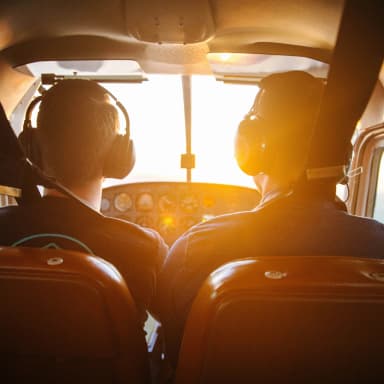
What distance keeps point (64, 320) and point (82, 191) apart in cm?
59

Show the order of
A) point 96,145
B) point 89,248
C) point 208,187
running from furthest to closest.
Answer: point 208,187
point 96,145
point 89,248

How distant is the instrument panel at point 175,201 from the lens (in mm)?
2463

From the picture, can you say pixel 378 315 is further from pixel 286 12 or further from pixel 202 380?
pixel 286 12

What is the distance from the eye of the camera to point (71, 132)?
1.20 meters

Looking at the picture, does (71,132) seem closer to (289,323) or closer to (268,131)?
(268,131)

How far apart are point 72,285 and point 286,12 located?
1230 millimetres

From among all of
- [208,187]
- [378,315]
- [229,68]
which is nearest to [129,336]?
[378,315]

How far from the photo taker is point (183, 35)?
1442 mm

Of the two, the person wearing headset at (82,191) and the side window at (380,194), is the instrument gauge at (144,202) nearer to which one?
the person wearing headset at (82,191)

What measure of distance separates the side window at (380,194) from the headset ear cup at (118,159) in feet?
4.25

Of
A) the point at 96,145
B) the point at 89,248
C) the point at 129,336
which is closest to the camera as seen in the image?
the point at 129,336

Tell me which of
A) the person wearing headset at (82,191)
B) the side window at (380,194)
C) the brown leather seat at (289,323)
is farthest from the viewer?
the side window at (380,194)

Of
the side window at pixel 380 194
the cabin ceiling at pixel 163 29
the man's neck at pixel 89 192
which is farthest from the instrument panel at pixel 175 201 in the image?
→ the man's neck at pixel 89 192

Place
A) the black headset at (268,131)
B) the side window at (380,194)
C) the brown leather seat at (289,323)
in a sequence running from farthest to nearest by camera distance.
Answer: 1. the side window at (380,194)
2. the black headset at (268,131)
3. the brown leather seat at (289,323)
